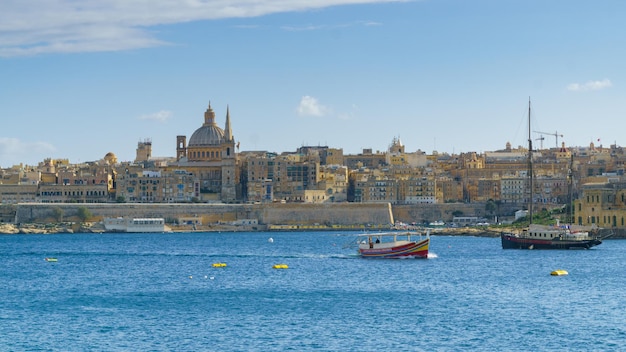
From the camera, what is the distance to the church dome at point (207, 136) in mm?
121938

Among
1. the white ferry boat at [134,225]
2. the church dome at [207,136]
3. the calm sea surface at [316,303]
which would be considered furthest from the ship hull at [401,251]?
the church dome at [207,136]

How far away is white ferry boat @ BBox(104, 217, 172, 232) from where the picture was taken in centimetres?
9125

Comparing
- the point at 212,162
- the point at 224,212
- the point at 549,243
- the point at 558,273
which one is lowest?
the point at 558,273

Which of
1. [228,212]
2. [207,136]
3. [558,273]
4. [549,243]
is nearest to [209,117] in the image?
[207,136]

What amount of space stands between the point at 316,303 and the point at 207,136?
A: 8873cm

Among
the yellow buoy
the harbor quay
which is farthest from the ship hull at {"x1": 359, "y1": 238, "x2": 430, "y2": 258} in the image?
the harbor quay

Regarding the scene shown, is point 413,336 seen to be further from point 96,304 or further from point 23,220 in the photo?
point 23,220

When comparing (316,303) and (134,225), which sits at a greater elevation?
(134,225)

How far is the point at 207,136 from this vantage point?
4823 inches

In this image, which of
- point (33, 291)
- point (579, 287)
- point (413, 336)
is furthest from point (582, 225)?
point (413, 336)

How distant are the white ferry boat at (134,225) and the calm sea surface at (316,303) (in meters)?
35.0

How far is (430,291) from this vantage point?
124ft

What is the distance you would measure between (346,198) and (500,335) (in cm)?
8101

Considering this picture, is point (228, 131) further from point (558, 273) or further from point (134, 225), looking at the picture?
point (558, 273)
